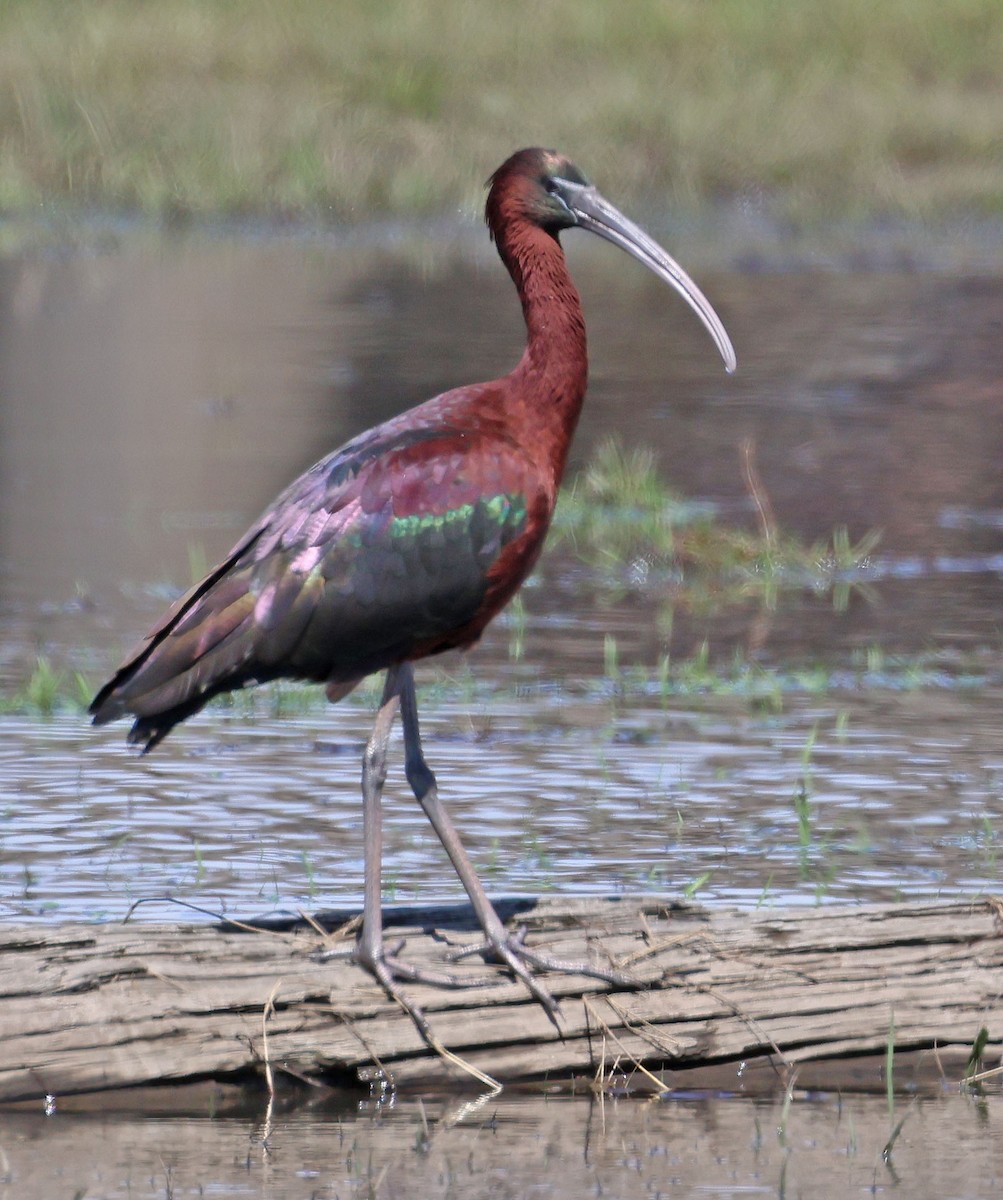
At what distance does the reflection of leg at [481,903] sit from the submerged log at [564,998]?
29 millimetres

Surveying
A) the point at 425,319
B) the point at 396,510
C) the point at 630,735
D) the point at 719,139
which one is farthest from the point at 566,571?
the point at 719,139

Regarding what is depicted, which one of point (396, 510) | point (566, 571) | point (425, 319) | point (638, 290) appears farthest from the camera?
point (638, 290)

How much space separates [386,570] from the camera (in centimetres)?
565

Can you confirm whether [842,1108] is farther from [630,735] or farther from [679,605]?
[679,605]

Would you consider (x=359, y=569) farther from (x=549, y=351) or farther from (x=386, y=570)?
(x=549, y=351)

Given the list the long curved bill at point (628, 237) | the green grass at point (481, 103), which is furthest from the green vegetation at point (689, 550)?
the green grass at point (481, 103)

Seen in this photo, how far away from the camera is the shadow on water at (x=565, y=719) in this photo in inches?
197

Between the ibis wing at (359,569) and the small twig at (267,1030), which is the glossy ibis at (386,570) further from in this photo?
the small twig at (267,1030)

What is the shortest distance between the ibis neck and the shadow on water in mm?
1027

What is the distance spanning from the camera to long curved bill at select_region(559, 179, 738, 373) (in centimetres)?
609

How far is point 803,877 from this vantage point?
638 centimetres

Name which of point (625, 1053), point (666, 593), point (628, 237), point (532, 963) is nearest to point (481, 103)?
point (666, 593)

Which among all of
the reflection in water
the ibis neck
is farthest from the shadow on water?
the ibis neck

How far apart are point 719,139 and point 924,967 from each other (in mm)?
19360
